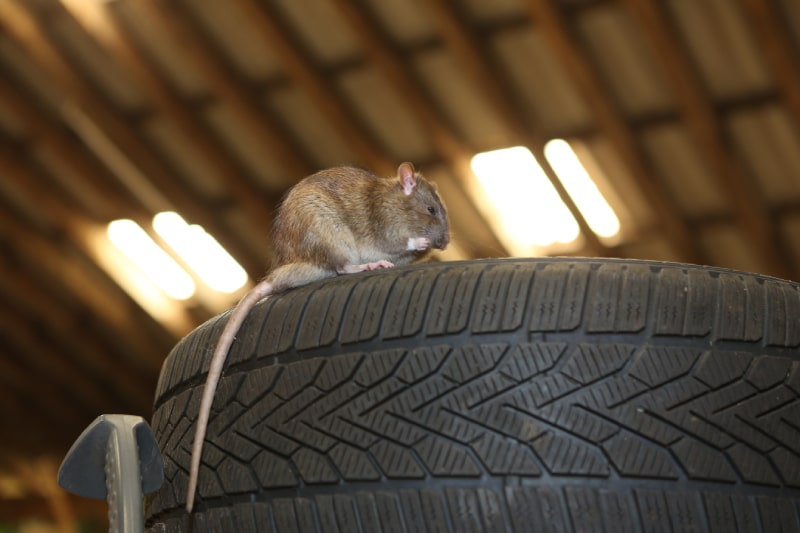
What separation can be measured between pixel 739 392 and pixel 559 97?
750cm

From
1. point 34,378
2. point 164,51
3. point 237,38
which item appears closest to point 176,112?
point 164,51

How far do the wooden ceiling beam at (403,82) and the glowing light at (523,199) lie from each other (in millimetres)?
242

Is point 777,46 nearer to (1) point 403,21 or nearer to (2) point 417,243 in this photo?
(1) point 403,21

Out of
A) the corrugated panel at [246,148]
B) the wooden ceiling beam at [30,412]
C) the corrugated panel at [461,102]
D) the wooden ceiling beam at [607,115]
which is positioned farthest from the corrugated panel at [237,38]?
the wooden ceiling beam at [30,412]

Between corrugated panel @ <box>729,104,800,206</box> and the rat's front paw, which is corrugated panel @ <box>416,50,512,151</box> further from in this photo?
the rat's front paw

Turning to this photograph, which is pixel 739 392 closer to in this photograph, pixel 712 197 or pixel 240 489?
pixel 240 489

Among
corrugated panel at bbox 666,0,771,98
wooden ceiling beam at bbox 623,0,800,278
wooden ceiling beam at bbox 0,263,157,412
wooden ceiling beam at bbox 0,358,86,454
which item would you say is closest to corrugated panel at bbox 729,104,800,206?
wooden ceiling beam at bbox 623,0,800,278

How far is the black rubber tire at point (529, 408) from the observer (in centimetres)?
139

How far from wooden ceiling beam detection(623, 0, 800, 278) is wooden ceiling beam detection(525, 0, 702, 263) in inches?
17.9

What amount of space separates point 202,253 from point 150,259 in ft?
2.72

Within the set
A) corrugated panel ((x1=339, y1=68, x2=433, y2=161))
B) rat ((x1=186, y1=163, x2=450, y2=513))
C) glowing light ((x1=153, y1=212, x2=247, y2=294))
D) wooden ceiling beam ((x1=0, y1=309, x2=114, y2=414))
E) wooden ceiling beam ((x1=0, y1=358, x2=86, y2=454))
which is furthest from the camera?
wooden ceiling beam ((x1=0, y1=358, x2=86, y2=454))

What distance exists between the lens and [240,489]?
1570 mm

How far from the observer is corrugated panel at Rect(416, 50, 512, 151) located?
8859mm

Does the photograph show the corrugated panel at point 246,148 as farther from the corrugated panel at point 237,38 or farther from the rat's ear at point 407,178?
the rat's ear at point 407,178
